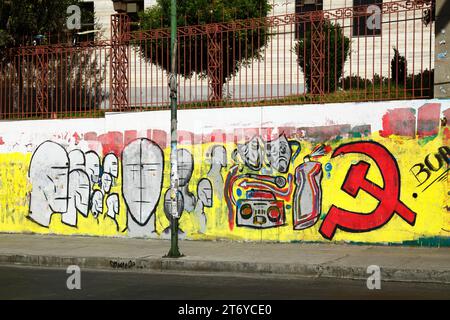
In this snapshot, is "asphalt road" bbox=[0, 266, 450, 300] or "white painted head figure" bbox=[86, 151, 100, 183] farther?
"white painted head figure" bbox=[86, 151, 100, 183]

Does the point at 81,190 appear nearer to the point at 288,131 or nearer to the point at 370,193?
the point at 288,131

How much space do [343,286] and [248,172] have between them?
5117 mm

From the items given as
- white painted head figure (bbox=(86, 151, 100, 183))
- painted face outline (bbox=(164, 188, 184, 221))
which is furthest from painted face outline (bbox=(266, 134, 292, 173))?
white painted head figure (bbox=(86, 151, 100, 183))

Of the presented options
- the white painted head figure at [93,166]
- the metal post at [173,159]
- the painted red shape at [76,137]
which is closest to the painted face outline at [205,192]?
the metal post at [173,159]

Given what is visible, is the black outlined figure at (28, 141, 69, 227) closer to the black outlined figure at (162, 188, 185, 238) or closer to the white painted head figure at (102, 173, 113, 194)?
the white painted head figure at (102, 173, 113, 194)

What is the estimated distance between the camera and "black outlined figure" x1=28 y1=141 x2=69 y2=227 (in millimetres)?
17141

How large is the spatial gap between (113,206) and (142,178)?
1.03 meters

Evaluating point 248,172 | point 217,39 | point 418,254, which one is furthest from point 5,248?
point 418,254

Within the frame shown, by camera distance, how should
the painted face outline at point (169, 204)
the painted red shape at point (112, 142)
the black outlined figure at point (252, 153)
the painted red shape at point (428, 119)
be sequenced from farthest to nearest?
the painted red shape at point (112, 142) → the painted face outline at point (169, 204) → the black outlined figure at point (252, 153) → the painted red shape at point (428, 119)

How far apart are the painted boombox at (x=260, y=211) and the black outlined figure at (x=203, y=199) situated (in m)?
0.69

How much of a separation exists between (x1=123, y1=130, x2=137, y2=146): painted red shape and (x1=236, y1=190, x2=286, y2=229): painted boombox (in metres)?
2.97

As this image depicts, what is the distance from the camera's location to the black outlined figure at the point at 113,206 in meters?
16.4

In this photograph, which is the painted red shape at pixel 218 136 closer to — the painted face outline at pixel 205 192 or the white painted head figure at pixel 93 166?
the painted face outline at pixel 205 192

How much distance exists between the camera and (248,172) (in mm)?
15062
